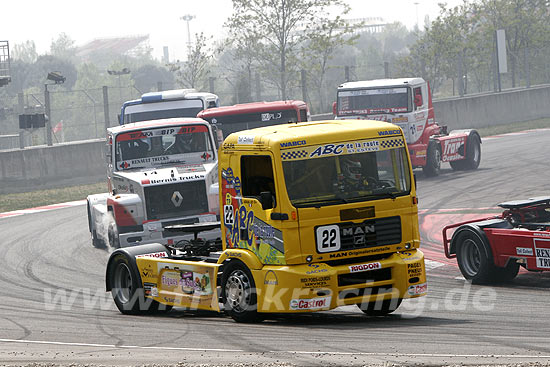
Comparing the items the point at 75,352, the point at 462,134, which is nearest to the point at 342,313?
the point at 75,352

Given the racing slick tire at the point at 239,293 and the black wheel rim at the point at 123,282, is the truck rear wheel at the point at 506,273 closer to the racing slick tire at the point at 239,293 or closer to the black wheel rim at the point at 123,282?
the racing slick tire at the point at 239,293

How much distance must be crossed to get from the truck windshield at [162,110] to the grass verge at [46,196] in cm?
419

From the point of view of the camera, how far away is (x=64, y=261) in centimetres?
1518

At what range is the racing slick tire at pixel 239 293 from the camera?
905cm

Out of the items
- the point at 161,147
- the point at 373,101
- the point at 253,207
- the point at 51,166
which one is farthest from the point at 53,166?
the point at 253,207

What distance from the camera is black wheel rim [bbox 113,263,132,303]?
1091cm

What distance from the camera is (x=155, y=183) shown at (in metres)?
14.9

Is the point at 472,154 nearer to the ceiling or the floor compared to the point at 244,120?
nearer to the floor

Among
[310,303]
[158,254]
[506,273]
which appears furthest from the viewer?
[506,273]

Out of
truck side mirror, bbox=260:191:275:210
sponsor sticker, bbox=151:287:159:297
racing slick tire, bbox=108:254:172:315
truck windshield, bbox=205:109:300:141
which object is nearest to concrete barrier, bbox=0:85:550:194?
truck windshield, bbox=205:109:300:141

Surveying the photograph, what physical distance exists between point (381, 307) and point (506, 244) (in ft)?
7.81

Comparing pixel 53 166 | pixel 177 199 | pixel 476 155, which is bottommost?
pixel 476 155

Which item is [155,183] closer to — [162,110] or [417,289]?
[417,289]

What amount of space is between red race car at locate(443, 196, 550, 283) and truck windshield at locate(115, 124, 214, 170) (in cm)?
580
